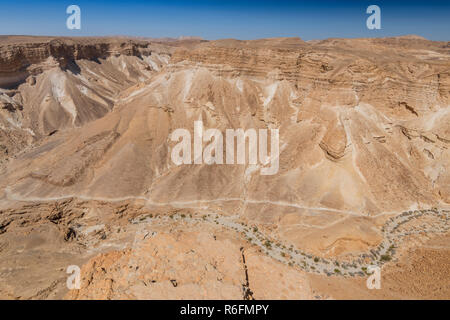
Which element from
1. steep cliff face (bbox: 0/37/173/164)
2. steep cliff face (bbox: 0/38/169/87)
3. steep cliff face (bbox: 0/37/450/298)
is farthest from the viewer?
steep cliff face (bbox: 0/38/169/87)

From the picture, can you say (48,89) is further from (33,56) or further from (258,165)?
(258,165)

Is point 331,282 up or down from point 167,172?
down

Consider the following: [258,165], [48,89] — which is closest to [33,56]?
[48,89]

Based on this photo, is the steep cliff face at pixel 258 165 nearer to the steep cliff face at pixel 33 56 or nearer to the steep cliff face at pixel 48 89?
the steep cliff face at pixel 48 89

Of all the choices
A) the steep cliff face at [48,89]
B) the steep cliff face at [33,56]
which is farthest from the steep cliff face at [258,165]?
the steep cliff face at [33,56]

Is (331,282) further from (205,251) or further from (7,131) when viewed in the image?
(7,131)

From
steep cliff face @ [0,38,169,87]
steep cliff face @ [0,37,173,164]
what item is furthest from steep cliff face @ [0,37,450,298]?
steep cliff face @ [0,38,169,87]

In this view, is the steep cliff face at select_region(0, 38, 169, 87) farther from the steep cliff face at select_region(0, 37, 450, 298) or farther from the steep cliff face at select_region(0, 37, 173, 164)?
the steep cliff face at select_region(0, 37, 450, 298)
